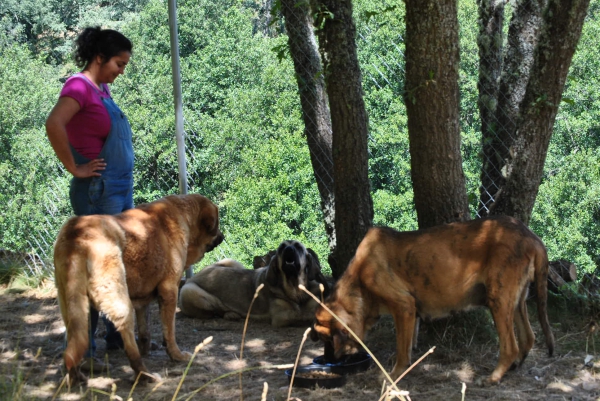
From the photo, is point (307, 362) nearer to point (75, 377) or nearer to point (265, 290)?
point (75, 377)

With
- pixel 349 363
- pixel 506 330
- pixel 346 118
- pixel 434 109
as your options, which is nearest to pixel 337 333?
pixel 349 363

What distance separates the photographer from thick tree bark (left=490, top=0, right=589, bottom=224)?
6090mm

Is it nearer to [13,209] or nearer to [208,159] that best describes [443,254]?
[13,209]

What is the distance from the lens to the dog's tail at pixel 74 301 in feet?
15.2

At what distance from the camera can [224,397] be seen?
5250 millimetres

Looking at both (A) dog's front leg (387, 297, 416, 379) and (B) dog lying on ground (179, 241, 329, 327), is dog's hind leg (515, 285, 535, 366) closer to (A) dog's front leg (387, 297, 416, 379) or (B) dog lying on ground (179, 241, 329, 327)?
(A) dog's front leg (387, 297, 416, 379)

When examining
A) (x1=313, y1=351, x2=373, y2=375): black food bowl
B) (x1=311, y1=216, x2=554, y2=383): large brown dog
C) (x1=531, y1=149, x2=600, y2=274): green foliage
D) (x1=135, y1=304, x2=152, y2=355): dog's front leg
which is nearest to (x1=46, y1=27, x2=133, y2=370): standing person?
(x1=135, y1=304, x2=152, y2=355): dog's front leg

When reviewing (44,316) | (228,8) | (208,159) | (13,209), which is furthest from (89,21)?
(44,316)

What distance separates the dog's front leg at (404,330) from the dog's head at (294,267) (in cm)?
228

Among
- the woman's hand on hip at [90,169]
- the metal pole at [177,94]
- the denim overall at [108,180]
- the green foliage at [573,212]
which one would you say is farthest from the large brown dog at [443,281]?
the green foliage at [573,212]

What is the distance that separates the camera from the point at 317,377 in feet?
17.6

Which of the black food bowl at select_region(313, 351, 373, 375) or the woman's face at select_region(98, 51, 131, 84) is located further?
the woman's face at select_region(98, 51, 131, 84)

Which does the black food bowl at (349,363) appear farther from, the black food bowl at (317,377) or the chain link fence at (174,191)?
the chain link fence at (174,191)

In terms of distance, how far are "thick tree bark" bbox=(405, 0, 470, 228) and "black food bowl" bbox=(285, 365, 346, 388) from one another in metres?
1.63
